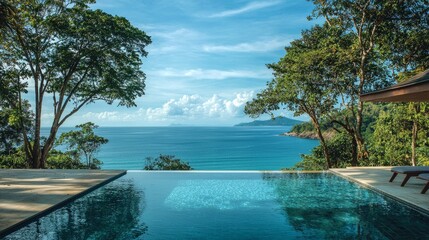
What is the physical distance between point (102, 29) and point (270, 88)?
26.8 feet

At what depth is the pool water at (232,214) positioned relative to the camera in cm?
547

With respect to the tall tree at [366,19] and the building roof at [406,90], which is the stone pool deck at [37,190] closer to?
the building roof at [406,90]

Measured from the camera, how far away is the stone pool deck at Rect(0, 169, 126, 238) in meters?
5.79

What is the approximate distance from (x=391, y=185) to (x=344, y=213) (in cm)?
267

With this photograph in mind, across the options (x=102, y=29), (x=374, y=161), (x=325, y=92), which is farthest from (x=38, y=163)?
(x=374, y=161)

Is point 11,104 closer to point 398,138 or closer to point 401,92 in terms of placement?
point 401,92

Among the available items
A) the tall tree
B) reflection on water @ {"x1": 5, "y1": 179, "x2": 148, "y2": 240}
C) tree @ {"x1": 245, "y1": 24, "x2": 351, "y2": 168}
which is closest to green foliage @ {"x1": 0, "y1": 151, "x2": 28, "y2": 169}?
reflection on water @ {"x1": 5, "y1": 179, "x2": 148, "y2": 240}

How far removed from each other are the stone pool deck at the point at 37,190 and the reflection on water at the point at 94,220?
0.51 feet

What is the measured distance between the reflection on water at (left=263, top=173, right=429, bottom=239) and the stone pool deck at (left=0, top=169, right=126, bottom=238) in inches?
177

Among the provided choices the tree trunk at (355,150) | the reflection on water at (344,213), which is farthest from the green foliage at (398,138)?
the reflection on water at (344,213)

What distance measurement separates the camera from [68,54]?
45.4 ft

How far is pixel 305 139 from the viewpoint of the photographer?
8725 cm

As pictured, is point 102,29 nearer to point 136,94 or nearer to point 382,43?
point 136,94

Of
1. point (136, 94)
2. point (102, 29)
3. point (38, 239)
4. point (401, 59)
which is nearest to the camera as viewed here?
point (38, 239)
